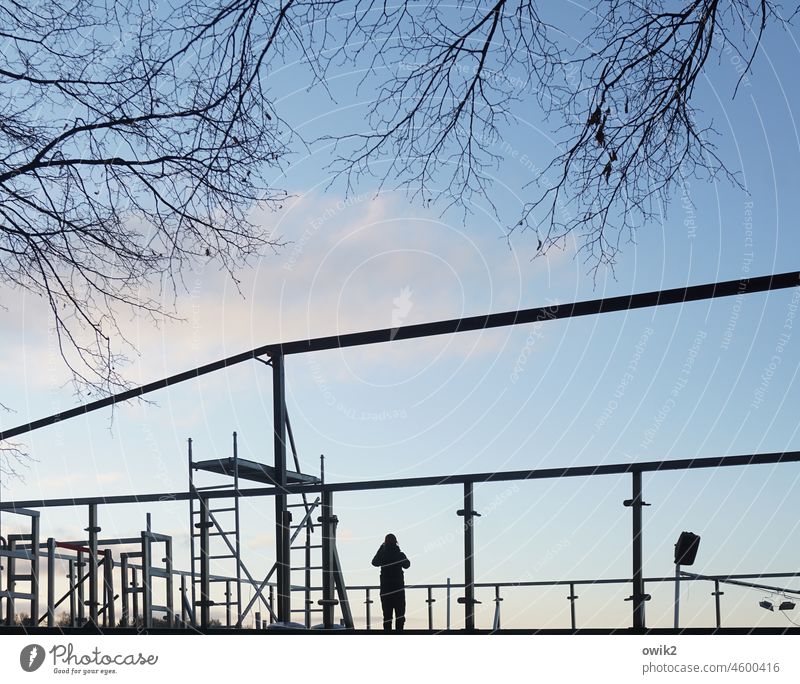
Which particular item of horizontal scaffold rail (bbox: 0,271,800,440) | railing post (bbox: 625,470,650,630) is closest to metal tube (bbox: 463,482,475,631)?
railing post (bbox: 625,470,650,630)

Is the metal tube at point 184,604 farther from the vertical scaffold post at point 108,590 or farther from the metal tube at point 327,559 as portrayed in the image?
the metal tube at point 327,559

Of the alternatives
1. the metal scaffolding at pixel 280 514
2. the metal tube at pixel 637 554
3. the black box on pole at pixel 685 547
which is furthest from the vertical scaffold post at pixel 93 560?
the black box on pole at pixel 685 547

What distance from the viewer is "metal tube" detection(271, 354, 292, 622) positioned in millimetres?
13062

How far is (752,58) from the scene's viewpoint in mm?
5574

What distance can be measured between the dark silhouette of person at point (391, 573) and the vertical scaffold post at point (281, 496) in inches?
46.1

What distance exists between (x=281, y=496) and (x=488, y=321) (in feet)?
10.6

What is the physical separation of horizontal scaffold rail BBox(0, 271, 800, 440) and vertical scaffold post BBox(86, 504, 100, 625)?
57.3 inches

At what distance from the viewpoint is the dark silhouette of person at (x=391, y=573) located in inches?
537

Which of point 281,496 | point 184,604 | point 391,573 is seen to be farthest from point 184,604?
point 391,573

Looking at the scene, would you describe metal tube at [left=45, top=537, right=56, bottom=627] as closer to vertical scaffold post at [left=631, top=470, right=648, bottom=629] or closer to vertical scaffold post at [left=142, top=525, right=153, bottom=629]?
vertical scaffold post at [left=142, top=525, right=153, bottom=629]

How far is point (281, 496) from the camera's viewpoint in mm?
13320

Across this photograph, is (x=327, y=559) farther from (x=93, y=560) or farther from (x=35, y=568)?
(x=35, y=568)
